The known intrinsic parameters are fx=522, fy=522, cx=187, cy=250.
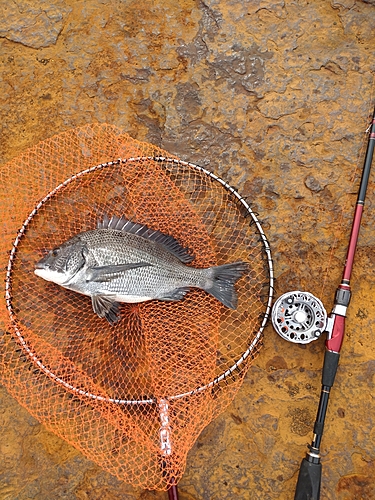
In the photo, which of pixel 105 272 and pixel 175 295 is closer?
pixel 105 272

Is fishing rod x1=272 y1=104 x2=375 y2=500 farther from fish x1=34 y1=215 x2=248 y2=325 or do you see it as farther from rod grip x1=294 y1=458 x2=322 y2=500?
fish x1=34 y1=215 x2=248 y2=325

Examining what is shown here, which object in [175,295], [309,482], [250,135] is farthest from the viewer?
[250,135]

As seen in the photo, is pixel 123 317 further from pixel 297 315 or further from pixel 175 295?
pixel 297 315

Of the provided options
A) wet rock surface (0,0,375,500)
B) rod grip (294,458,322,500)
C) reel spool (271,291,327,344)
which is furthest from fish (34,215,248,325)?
rod grip (294,458,322,500)

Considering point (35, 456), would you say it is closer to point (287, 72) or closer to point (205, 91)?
point (205, 91)

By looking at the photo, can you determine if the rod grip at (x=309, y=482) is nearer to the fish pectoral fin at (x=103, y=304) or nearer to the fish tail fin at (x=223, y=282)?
the fish tail fin at (x=223, y=282)

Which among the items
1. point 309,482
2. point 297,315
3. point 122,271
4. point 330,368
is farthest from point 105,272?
point 309,482
